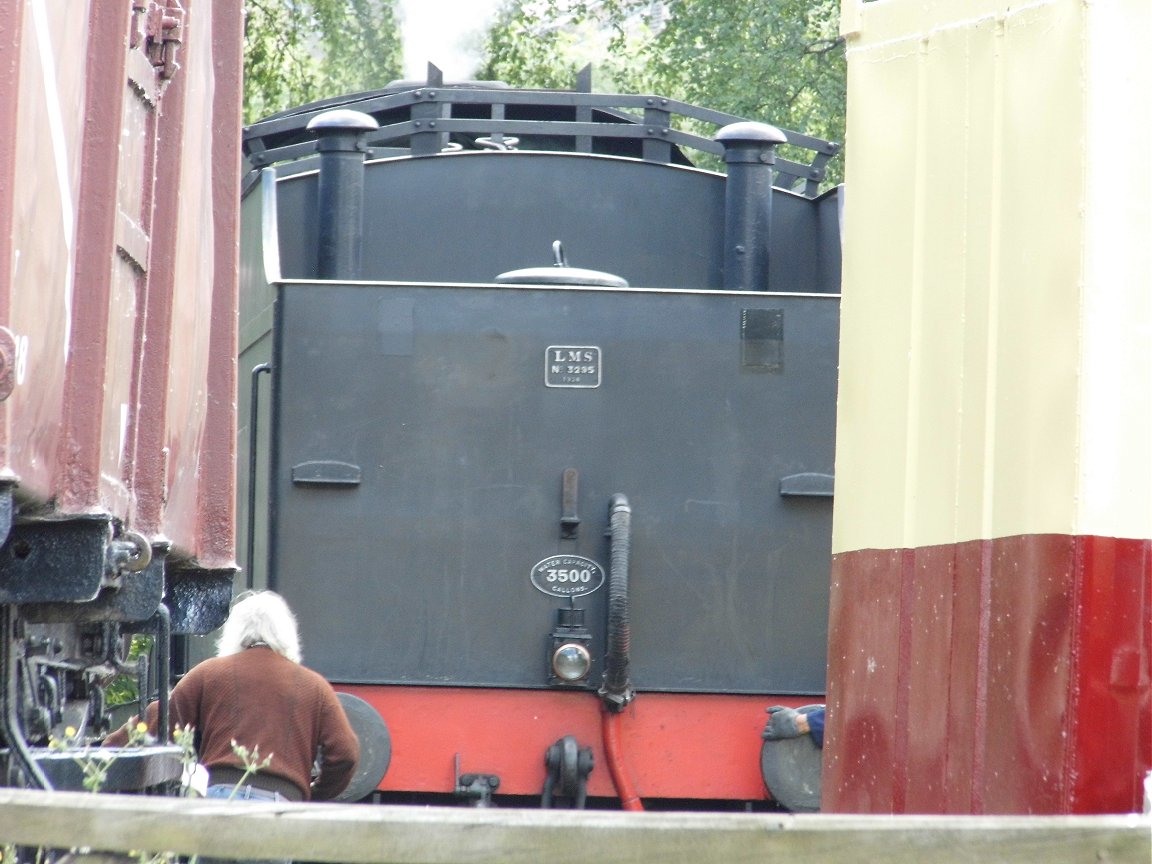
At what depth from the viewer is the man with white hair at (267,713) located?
5492 millimetres

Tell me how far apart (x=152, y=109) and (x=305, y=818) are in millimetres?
2021

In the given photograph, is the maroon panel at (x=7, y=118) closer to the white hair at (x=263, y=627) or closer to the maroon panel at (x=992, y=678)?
the maroon panel at (x=992, y=678)

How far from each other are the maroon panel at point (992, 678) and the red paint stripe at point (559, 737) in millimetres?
2743

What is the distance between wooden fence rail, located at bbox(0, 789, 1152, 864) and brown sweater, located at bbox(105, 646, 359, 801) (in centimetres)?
334

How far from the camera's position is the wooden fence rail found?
215 cm

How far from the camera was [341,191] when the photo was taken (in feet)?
21.8

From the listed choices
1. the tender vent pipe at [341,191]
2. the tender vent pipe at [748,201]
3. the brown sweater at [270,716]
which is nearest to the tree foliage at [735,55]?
the tender vent pipe at [748,201]

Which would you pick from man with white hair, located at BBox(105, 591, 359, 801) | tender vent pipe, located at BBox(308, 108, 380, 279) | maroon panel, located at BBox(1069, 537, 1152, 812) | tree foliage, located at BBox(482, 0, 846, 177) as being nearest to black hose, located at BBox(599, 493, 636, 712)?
man with white hair, located at BBox(105, 591, 359, 801)

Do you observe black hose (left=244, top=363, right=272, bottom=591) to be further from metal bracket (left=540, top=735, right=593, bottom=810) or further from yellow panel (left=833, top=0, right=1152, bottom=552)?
yellow panel (left=833, top=0, right=1152, bottom=552)

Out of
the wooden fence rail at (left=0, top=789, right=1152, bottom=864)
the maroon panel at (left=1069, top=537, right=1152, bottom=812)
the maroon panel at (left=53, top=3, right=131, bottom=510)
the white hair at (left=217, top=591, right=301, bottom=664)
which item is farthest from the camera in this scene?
the white hair at (left=217, top=591, right=301, bottom=664)

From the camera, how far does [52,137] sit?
2928mm

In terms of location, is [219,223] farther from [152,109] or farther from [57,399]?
[57,399]

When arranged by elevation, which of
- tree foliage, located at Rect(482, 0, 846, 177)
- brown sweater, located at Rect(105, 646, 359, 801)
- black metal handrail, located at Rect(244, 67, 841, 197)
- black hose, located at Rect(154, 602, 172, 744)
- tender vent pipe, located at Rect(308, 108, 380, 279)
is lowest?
brown sweater, located at Rect(105, 646, 359, 801)

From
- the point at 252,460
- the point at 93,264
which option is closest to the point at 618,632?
the point at 252,460
